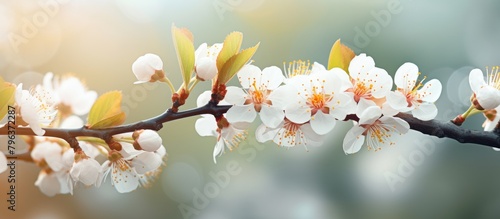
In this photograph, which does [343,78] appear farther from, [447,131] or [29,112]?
[29,112]

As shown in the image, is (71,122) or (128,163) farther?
(71,122)

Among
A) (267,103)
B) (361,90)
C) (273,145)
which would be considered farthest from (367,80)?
(273,145)

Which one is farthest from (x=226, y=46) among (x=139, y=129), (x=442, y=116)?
(x=442, y=116)

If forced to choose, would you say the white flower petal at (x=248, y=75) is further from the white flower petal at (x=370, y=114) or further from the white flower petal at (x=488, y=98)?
the white flower petal at (x=488, y=98)

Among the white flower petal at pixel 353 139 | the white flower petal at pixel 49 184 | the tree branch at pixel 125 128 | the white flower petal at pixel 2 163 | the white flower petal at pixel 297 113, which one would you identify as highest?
the white flower petal at pixel 297 113

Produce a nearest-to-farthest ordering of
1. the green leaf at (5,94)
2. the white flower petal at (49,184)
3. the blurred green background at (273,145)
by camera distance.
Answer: the green leaf at (5,94), the white flower petal at (49,184), the blurred green background at (273,145)

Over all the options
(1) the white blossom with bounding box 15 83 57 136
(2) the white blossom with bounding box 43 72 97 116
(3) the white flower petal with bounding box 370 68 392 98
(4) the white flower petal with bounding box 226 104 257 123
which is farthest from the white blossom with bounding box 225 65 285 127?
(2) the white blossom with bounding box 43 72 97 116

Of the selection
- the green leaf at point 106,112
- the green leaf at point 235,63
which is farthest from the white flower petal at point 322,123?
the green leaf at point 106,112

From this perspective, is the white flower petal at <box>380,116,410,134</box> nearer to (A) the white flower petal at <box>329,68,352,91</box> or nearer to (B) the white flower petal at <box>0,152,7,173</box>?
(A) the white flower petal at <box>329,68,352,91</box>
